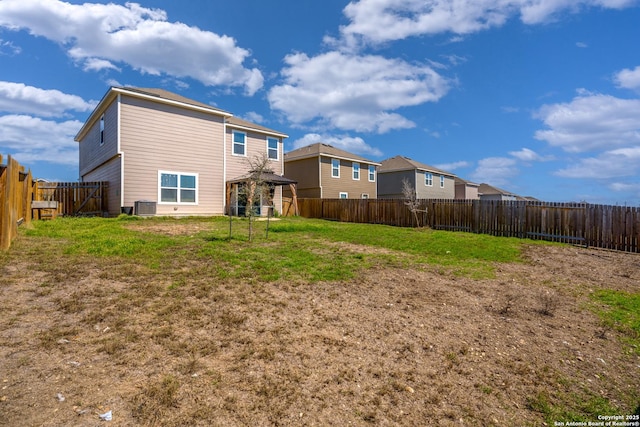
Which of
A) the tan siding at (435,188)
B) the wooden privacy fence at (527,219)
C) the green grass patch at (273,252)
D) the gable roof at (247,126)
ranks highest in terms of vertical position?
the gable roof at (247,126)

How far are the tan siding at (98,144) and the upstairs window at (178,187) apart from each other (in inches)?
95.6

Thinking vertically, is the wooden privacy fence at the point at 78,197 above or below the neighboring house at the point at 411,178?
below

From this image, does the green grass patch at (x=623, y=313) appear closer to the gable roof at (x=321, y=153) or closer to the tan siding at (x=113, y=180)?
the tan siding at (x=113, y=180)

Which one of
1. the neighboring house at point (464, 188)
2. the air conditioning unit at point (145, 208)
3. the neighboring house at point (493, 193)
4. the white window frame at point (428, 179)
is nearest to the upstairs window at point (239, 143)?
the air conditioning unit at point (145, 208)

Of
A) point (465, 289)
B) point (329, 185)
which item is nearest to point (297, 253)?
point (465, 289)

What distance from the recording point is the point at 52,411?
2344 millimetres

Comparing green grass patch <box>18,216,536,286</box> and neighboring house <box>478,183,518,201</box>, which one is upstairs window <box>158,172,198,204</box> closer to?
green grass patch <box>18,216,536,286</box>

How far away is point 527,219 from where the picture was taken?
43.9ft

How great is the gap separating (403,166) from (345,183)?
8441mm

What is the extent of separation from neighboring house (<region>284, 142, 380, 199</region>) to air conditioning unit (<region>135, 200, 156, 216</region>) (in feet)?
45.4

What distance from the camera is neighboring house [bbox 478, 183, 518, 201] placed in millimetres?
48062

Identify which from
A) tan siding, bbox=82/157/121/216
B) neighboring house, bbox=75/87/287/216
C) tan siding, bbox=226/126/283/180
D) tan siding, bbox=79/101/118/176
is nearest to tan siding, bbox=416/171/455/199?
tan siding, bbox=226/126/283/180

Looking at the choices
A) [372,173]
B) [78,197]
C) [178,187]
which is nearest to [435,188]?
[372,173]

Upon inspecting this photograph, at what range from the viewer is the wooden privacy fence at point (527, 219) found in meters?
11.1
